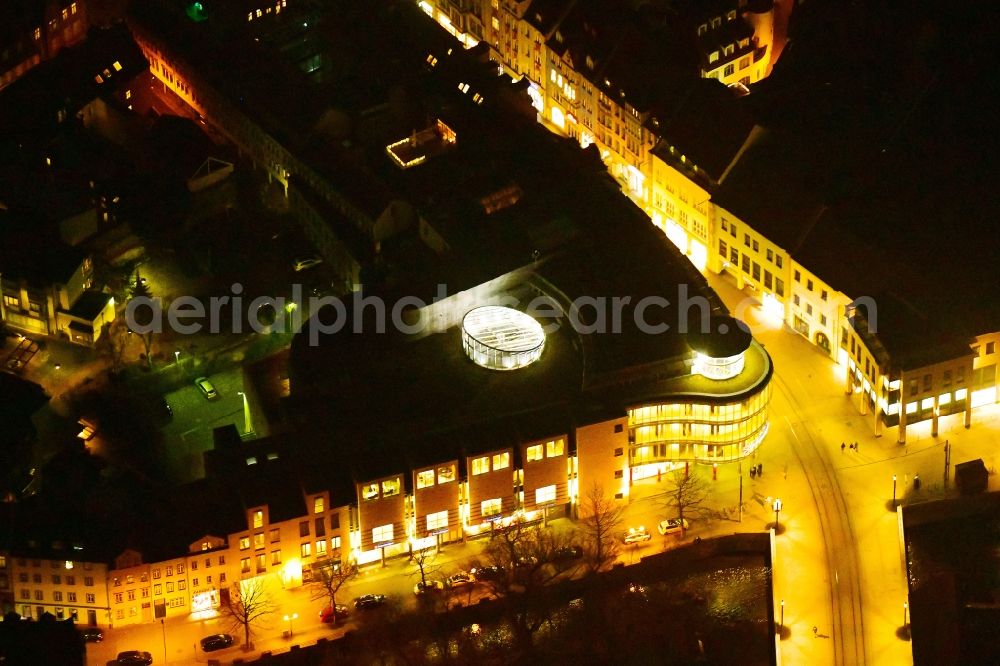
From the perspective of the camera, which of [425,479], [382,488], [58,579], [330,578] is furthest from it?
[425,479]

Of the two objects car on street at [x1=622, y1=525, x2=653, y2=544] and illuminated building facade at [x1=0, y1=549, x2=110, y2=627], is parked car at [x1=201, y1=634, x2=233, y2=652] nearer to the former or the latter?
illuminated building facade at [x1=0, y1=549, x2=110, y2=627]

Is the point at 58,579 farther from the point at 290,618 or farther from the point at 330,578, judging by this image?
the point at 330,578

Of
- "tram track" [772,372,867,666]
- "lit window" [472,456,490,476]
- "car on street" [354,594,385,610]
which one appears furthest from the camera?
"lit window" [472,456,490,476]

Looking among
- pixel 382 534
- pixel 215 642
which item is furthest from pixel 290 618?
pixel 382 534

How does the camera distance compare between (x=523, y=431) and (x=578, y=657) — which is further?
(x=523, y=431)

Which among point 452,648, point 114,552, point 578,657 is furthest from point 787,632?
point 114,552

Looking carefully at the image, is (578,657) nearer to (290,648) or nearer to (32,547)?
(290,648)

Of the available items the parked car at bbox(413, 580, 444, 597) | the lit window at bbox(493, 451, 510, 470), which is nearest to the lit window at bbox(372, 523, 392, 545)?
the parked car at bbox(413, 580, 444, 597)
